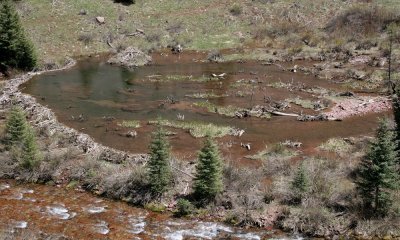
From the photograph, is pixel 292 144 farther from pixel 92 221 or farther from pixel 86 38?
pixel 86 38

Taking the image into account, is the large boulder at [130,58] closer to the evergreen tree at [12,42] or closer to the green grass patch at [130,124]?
the evergreen tree at [12,42]

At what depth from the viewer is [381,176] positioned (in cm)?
2169

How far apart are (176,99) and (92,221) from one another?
76.9ft

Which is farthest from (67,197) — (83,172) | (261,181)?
(261,181)

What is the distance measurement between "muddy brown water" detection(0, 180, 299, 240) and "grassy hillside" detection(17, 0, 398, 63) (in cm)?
4010

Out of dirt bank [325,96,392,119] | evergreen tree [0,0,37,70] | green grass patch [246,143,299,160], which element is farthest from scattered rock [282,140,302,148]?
evergreen tree [0,0,37,70]

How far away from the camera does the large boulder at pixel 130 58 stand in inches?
2384

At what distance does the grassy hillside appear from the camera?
69062 mm

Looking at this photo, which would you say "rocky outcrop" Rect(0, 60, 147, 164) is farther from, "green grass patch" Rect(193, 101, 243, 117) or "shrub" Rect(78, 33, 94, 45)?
"shrub" Rect(78, 33, 94, 45)

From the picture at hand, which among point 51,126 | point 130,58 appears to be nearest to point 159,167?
point 51,126

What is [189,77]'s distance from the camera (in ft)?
177

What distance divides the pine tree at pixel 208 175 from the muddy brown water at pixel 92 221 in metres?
1.85

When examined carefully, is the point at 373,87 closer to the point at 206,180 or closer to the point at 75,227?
the point at 206,180

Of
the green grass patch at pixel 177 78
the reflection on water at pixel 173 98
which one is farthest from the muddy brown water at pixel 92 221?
the green grass patch at pixel 177 78
